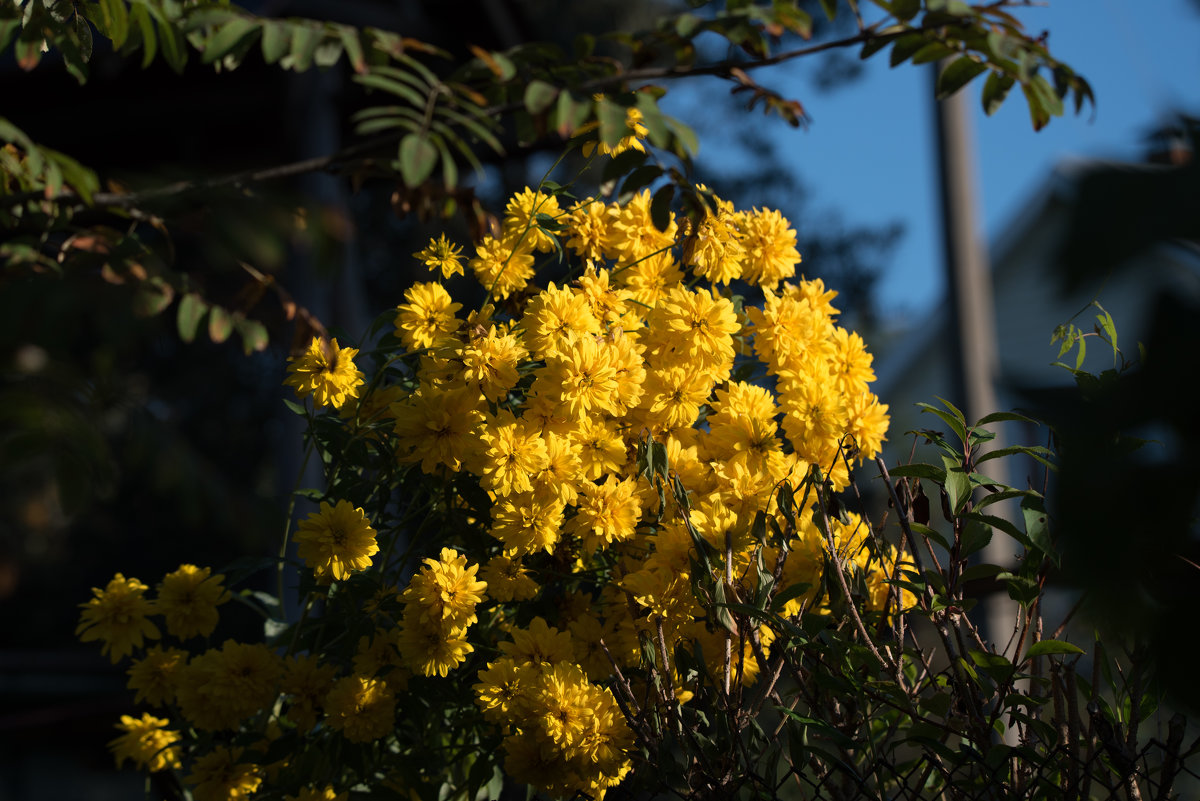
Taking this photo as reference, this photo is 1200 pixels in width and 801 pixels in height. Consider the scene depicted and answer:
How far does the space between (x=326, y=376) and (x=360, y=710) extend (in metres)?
0.48

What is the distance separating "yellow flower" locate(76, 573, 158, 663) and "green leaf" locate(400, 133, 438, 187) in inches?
33.3

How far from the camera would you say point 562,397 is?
1.30 meters

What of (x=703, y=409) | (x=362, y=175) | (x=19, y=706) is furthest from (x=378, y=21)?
(x=19, y=706)

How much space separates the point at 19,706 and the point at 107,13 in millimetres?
7591

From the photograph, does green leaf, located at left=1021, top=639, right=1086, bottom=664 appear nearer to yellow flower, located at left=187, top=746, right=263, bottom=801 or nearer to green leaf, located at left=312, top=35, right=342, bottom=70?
yellow flower, located at left=187, top=746, right=263, bottom=801

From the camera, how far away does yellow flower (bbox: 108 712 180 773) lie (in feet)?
5.16

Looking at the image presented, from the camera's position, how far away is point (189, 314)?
1.79m

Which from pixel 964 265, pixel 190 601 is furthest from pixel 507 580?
pixel 964 265

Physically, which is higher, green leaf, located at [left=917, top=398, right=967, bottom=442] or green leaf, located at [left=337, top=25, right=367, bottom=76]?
green leaf, located at [left=337, top=25, right=367, bottom=76]

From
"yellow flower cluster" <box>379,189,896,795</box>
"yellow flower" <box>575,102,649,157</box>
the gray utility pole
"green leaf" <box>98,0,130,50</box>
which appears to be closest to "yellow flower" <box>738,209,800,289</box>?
"yellow flower cluster" <box>379,189,896,795</box>

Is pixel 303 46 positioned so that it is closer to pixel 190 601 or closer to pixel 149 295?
pixel 149 295

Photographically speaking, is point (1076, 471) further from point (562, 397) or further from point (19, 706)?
point (19, 706)

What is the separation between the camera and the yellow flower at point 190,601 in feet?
5.14

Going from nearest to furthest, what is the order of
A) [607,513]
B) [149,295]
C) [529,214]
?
[149,295]
[607,513]
[529,214]
